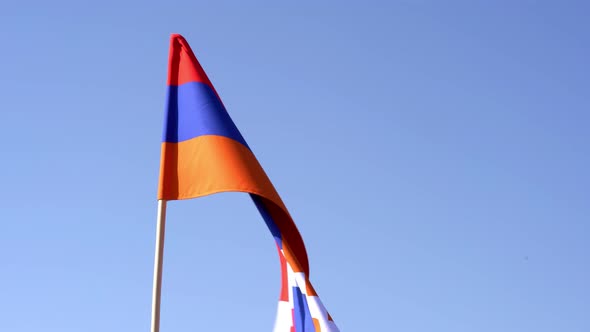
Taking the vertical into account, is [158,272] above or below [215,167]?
below

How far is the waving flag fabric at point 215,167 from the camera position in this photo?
14570 millimetres

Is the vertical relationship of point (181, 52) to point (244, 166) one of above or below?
above

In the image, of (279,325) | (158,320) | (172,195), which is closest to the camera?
(158,320)

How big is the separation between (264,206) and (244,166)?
73cm

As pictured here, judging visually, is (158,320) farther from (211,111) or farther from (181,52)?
(181,52)

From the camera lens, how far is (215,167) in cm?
1475

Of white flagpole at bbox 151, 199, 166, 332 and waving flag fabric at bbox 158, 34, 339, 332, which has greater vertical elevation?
waving flag fabric at bbox 158, 34, 339, 332

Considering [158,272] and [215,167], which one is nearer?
[158,272]

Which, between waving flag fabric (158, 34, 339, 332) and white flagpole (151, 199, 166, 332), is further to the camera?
waving flag fabric (158, 34, 339, 332)

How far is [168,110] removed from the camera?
15219 millimetres

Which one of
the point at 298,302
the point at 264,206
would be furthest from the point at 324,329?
the point at 264,206

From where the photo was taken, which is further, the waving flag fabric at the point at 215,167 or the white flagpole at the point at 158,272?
the waving flag fabric at the point at 215,167

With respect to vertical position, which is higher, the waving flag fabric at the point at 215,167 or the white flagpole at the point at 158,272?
the waving flag fabric at the point at 215,167

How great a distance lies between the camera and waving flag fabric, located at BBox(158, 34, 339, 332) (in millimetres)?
14570
